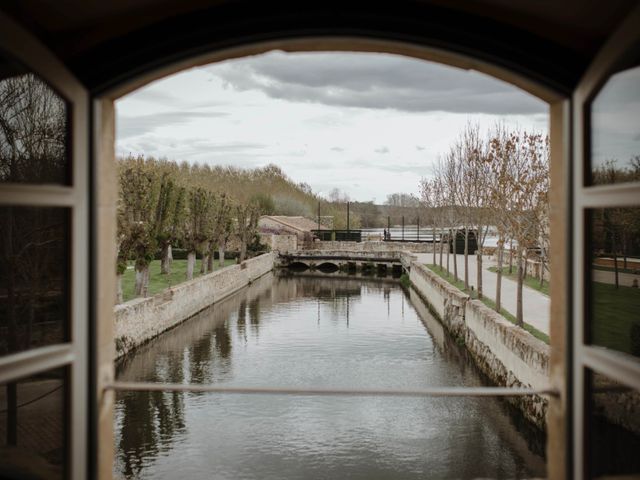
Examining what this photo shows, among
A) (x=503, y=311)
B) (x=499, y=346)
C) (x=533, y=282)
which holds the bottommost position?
(x=499, y=346)

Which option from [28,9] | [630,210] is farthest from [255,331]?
[28,9]

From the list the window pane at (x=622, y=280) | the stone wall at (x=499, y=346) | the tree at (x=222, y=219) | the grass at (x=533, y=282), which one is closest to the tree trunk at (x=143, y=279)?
the stone wall at (x=499, y=346)

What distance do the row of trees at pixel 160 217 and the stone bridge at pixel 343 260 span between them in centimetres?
985

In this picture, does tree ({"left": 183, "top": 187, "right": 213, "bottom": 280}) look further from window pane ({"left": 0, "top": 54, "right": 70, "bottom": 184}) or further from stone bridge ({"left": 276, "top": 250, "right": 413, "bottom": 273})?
window pane ({"left": 0, "top": 54, "right": 70, "bottom": 184})

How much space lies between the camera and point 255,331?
1966 centimetres

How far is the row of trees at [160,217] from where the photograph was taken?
19312 mm

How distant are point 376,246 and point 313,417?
3654cm

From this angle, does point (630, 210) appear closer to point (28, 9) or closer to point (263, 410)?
point (263, 410)

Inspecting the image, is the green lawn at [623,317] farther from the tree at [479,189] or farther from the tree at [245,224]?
the tree at [245,224]

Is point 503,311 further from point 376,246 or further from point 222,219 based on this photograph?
point 376,246

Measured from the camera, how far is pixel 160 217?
76.0 feet

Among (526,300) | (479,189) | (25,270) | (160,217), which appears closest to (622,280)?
(25,270)

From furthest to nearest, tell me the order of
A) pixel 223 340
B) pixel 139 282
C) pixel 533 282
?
pixel 533 282, pixel 139 282, pixel 223 340

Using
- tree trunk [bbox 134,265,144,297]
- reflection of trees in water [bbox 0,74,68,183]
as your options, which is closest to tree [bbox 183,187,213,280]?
tree trunk [bbox 134,265,144,297]
